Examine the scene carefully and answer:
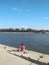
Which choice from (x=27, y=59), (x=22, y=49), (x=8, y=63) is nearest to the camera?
(x=8, y=63)

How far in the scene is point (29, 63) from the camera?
16.0 meters

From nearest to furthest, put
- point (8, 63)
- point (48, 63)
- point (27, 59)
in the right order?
point (48, 63)
point (8, 63)
point (27, 59)

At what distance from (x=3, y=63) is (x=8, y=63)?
42cm

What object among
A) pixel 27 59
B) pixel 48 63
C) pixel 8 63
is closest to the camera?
pixel 48 63

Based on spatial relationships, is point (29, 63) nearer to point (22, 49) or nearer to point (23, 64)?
point (23, 64)

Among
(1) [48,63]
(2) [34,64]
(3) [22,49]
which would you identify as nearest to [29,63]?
(2) [34,64]

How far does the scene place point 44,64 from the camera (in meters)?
15.3

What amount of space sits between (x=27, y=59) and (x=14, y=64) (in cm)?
250

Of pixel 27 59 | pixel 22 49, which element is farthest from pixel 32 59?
pixel 22 49

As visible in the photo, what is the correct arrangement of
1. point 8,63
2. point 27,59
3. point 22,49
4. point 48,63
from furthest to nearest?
point 22,49, point 27,59, point 8,63, point 48,63

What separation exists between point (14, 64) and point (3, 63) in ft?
3.61

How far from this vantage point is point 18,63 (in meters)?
16.0

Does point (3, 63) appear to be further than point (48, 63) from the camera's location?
Yes

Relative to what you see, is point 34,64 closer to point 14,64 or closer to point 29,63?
point 29,63
